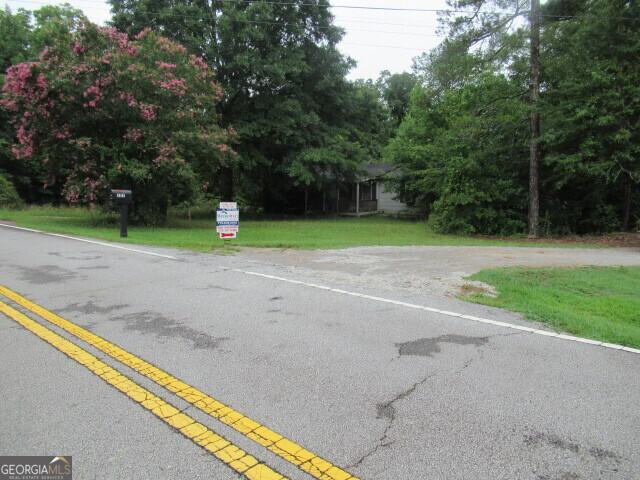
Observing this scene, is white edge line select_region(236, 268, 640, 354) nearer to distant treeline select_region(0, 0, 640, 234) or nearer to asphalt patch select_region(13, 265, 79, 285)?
asphalt patch select_region(13, 265, 79, 285)

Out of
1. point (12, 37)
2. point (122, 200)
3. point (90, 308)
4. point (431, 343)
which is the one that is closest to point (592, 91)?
point (431, 343)

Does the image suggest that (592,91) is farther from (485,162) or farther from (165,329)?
(165,329)

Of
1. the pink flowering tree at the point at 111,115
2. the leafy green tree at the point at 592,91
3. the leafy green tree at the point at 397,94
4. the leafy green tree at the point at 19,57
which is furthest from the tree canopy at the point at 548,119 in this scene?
the leafy green tree at the point at 397,94

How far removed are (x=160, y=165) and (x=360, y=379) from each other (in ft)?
57.7

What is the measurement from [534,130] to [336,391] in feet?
63.1

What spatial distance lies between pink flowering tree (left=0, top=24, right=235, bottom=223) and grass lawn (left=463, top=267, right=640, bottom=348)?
14.9 metres

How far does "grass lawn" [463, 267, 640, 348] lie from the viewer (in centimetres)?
600

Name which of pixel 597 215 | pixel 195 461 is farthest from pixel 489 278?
pixel 597 215

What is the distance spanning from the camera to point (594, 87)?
57.7ft

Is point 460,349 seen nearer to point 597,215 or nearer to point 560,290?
point 560,290

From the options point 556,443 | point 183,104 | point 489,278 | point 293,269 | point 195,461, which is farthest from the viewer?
point 183,104

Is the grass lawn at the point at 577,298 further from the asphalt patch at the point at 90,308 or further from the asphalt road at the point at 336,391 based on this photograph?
the asphalt patch at the point at 90,308

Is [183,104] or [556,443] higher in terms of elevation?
[183,104]

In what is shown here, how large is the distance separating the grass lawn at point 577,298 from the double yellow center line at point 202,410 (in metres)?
4.07
